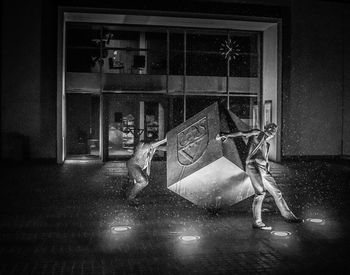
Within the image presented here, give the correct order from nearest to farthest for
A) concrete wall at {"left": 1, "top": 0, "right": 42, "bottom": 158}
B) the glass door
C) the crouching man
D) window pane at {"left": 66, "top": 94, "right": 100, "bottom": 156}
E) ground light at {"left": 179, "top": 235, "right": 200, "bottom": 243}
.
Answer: ground light at {"left": 179, "top": 235, "right": 200, "bottom": 243} → the crouching man → concrete wall at {"left": 1, "top": 0, "right": 42, "bottom": 158} → window pane at {"left": 66, "top": 94, "right": 100, "bottom": 156} → the glass door

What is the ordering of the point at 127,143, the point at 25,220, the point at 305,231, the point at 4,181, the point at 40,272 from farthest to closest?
the point at 127,143 < the point at 4,181 < the point at 25,220 < the point at 305,231 < the point at 40,272

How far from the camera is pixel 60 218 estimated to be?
26.2ft

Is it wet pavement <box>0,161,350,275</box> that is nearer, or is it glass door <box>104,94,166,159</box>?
wet pavement <box>0,161,350,275</box>

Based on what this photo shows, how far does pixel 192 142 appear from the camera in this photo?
8.05 meters

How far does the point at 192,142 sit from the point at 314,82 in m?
12.6

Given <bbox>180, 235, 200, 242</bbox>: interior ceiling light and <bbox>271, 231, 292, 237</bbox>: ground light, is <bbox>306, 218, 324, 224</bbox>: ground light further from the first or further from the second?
<bbox>180, 235, 200, 242</bbox>: interior ceiling light

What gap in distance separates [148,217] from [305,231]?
8.51 feet

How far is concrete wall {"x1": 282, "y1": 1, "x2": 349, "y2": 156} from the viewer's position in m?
19.1

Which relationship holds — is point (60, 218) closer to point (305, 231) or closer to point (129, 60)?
point (305, 231)

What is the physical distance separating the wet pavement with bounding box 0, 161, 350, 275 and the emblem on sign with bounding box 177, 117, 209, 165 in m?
1.03

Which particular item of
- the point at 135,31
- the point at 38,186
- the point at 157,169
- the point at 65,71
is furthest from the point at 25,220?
the point at 135,31

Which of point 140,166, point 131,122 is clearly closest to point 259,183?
point 140,166

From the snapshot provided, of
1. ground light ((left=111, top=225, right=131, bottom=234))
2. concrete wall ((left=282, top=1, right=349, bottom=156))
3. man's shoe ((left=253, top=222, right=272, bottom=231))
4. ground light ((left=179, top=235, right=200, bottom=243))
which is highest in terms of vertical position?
concrete wall ((left=282, top=1, right=349, bottom=156))

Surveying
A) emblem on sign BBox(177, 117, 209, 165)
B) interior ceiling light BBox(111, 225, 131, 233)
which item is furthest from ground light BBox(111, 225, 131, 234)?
emblem on sign BBox(177, 117, 209, 165)
